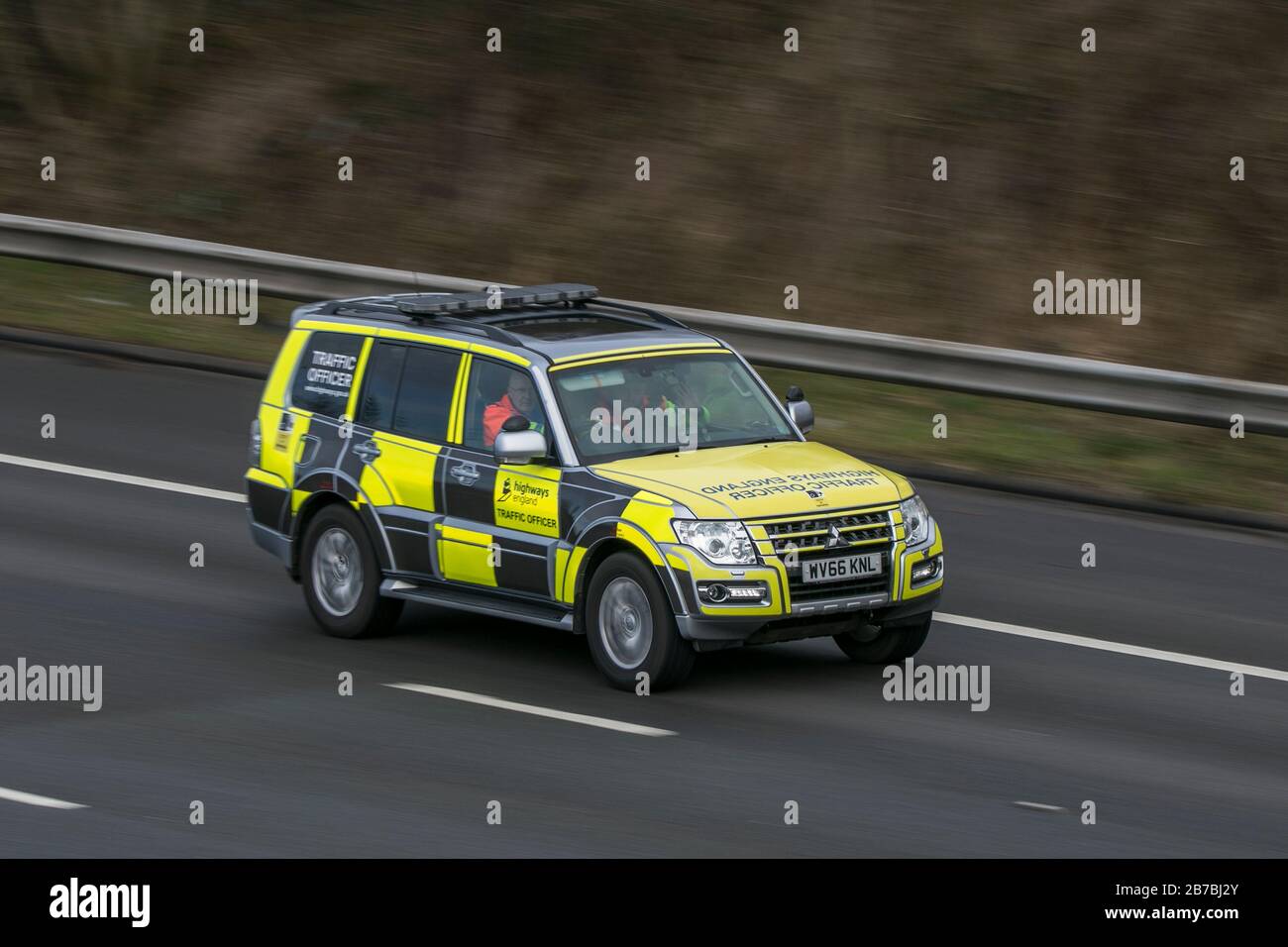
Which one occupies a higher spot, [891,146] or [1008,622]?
[891,146]

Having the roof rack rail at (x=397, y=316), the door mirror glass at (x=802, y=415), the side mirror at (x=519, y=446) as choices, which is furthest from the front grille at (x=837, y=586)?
the roof rack rail at (x=397, y=316)

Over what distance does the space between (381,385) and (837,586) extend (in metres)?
3.28

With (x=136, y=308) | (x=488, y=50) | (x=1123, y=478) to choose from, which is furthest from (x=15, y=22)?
(x=1123, y=478)

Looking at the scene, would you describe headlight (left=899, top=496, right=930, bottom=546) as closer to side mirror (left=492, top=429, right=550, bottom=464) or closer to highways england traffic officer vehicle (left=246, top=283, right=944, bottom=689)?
highways england traffic officer vehicle (left=246, top=283, right=944, bottom=689)

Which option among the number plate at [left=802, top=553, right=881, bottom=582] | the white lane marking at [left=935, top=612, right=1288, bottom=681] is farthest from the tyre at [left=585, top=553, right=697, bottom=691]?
the white lane marking at [left=935, top=612, right=1288, bottom=681]

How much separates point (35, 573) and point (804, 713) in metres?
5.83

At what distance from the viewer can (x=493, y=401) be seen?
39.4 ft

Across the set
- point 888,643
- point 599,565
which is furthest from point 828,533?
point 599,565

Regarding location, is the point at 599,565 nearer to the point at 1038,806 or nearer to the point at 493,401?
the point at 493,401

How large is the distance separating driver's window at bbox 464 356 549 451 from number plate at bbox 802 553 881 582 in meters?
1.84

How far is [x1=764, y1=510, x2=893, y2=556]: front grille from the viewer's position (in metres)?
10.9

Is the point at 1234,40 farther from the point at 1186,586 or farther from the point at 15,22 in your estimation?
the point at 15,22

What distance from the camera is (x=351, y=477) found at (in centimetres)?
1253

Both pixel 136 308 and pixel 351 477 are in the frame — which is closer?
pixel 351 477
